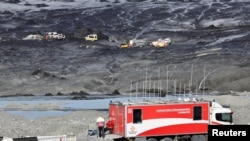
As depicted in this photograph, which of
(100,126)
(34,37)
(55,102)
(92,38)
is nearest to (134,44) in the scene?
(92,38)

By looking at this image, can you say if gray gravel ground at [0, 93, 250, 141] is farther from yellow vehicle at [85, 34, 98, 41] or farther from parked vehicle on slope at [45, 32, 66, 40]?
parked vehicle on slope at [45, 32, 66, 40]

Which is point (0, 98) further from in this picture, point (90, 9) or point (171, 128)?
point (90, 9)

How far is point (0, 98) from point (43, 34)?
136 feet

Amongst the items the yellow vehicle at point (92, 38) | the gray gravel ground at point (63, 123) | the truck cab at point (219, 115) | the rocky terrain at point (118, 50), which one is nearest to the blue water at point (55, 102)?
the gray gravel ground at point (63, 123)

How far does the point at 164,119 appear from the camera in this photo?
29797 millimetres

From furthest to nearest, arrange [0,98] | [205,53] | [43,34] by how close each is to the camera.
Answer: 1. [43,34]
2. [205,53]
3. [0,98]

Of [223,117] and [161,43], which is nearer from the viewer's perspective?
[223,117]

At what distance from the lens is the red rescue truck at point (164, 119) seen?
96.2 feet

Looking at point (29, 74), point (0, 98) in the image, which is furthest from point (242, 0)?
point (0, 98)

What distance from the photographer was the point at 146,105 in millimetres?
29453

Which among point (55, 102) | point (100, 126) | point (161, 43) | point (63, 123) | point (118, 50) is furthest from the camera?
point (161, 43)

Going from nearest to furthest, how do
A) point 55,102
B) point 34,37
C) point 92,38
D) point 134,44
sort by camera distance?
point 55,102, point 134,44, point 92,38, point 34,37

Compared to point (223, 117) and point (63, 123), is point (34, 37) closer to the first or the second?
point (63, 123)

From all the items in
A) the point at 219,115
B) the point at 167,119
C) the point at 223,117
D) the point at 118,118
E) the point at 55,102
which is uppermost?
the point at 118,118
